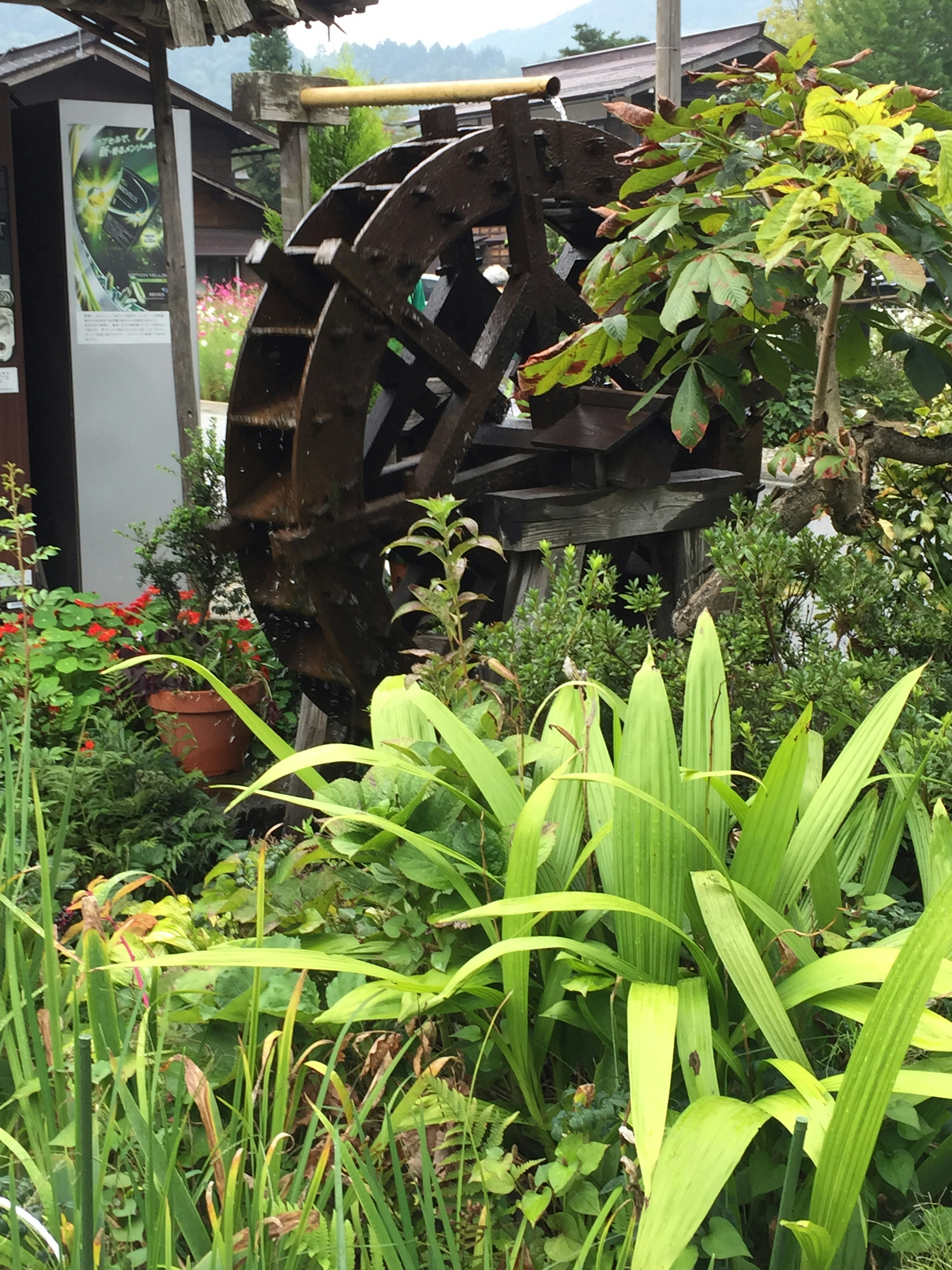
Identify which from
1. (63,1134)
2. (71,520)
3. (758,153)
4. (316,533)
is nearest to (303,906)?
(63,1134)

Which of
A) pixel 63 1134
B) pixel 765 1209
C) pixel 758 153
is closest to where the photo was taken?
pixel 63 1134

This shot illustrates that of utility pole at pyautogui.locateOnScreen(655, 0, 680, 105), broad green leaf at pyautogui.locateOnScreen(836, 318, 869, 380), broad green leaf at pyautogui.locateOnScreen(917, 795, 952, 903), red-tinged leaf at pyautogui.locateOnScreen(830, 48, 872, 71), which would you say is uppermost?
utility pole at pyautogui.locateOnScreen(655, 0, 680, 105)

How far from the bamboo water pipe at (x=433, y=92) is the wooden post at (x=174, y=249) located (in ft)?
2.36

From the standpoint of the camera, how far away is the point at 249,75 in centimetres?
600

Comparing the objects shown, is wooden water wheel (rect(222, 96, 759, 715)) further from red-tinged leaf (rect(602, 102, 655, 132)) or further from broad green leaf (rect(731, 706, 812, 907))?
broad green leaf (rect(731, 706, 812, 907))

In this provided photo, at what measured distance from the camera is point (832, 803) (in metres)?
1.79

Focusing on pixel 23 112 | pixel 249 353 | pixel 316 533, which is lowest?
pixel 316 533

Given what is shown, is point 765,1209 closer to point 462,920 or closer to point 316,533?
point 462,920

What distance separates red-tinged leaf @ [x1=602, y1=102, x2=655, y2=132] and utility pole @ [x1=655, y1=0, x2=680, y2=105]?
159 inches

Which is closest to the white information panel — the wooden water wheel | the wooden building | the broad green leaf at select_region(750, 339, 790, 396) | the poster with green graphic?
the poster with green graphic

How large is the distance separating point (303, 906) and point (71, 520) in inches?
192

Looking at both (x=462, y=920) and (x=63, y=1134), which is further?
(x=462, y=920)

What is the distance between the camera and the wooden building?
10.9 meters

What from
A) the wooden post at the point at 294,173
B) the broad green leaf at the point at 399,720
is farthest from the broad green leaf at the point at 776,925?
the wooden post at the point at 294,173
